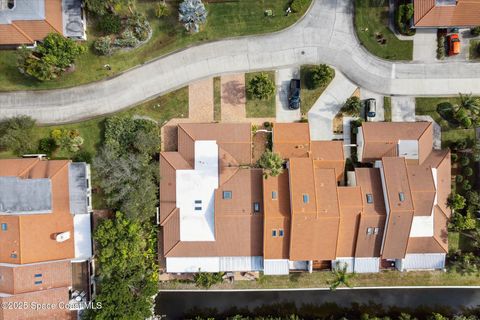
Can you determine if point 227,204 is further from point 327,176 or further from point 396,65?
point 396,65

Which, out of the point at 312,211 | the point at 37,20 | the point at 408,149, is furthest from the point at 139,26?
the point at 408,149

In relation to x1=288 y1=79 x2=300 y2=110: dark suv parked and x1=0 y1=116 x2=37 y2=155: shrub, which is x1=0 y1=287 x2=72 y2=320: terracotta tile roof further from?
x1=288 y1=79 x2=300 y2=110: dark suv parked

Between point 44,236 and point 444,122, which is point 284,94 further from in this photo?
point 44,236

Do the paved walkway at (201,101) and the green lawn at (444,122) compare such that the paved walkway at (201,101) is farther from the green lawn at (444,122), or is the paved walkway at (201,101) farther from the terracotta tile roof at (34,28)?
the green lawn at (444,122)

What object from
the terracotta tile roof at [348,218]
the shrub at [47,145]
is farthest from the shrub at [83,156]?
the terracotta tile roof at [348,218]

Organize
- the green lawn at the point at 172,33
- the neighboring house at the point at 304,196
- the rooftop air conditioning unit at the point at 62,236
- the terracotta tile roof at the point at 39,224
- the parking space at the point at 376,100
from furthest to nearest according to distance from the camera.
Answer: the parking space at the point at 376,100 → the green lawn at the point at 172,33 → the neighboring house at the point at 304,196 → the rooftop air conditioning unit at the point at 62,236 → the terracotta tile roof at the point at 39,224
